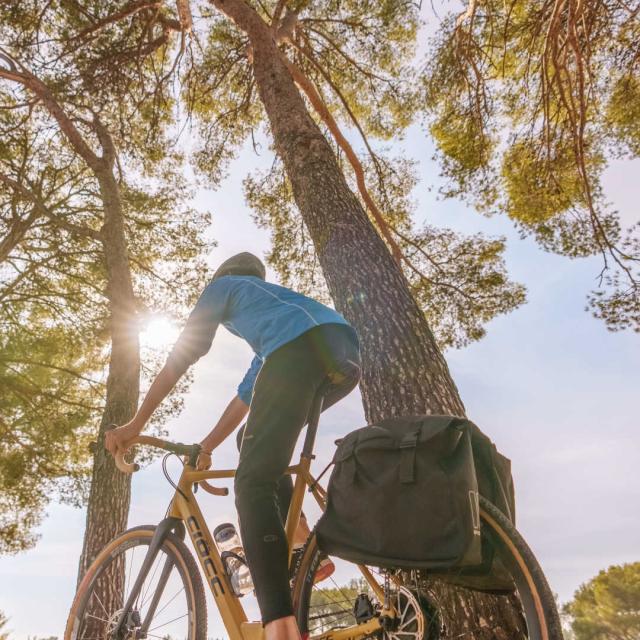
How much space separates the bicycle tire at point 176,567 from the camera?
1789 mm

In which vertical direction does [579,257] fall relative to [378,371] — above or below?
above

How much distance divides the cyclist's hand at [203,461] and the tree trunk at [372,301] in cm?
80

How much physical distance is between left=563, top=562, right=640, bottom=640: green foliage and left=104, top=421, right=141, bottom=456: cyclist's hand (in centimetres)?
2643

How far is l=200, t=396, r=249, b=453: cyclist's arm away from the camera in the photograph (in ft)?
7.23

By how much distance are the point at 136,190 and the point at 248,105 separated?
91.6 inches

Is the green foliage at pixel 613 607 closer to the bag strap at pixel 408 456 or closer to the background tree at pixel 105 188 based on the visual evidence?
the background tree at pixel 105 188

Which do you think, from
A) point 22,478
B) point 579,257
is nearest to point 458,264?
point 579,257

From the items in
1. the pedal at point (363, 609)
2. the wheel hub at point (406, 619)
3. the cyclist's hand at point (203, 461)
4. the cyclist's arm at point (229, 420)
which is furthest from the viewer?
the cyclist's arm at point (229, 420)

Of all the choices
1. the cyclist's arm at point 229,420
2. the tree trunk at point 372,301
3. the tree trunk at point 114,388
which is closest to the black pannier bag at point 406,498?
the tree trunk at point 372,301

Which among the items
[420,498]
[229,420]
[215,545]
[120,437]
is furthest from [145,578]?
[420,498]

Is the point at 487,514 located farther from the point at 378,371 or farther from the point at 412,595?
the point at 378,371

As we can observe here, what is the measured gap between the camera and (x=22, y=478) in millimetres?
7496

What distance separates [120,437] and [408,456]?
1069 mm

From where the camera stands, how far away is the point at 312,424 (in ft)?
5.84
